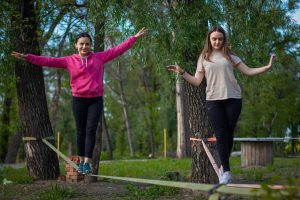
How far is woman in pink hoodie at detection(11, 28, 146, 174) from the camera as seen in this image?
18.8ft

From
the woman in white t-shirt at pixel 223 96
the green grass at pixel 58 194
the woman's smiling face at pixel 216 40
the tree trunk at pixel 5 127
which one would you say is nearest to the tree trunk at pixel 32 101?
the green grass at pixel 58 194

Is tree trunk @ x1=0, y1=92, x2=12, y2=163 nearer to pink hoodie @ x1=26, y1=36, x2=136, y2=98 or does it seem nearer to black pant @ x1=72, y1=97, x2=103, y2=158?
pink hoodie @ x1=26, y1=36, x2=136, y2=98

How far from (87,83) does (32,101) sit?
146 inches

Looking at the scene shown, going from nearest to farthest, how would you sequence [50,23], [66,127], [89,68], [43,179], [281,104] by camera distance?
1. [89,68]
2. [43,179]
3. [50,23]
4. [281,104]
5. [66,127]

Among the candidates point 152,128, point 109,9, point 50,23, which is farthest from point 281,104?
point 109,9

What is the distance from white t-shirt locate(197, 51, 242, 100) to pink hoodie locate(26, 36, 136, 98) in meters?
1.23

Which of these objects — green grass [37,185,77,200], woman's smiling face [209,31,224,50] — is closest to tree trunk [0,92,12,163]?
green grass [37,185,77,200]

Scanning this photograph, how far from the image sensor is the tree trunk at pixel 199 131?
7223 millimetres

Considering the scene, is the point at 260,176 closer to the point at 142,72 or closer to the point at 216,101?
the point at 216,101

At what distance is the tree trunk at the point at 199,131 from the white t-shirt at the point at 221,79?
2.24m

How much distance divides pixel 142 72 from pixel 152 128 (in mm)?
4439

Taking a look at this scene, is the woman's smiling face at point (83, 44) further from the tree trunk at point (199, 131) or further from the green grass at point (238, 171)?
the green grass at point (238, 171)

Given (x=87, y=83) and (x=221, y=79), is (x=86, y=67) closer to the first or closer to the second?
(x=87, y=83)

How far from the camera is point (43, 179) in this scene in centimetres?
885
